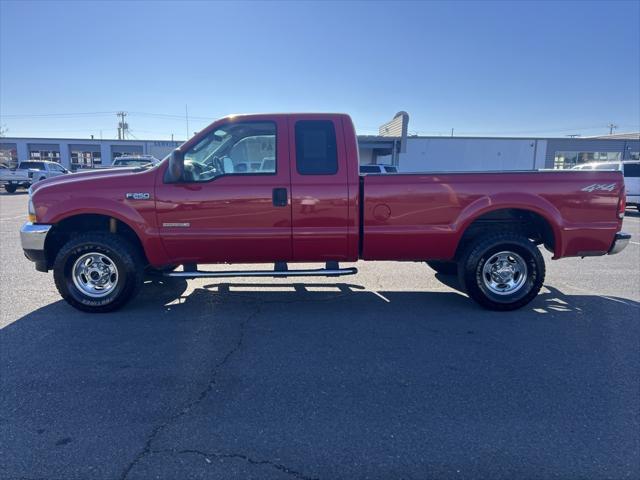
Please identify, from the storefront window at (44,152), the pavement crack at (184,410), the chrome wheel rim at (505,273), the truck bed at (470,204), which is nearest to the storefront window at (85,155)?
the storefront window at (44,152)

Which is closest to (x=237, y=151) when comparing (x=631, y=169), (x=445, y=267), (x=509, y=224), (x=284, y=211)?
(x=284, y=211)

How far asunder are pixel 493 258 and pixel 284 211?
2516 millimetres

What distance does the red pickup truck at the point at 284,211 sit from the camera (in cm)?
444

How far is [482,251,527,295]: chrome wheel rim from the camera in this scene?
479 centimetres

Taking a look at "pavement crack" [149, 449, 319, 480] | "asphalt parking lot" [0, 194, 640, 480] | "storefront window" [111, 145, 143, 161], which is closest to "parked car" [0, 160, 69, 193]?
"storefront window" [111, 145, 143, 161]

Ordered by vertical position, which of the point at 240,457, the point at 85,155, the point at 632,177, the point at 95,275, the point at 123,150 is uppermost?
the point at 123,150

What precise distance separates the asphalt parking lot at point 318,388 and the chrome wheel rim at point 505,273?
334 millimetres

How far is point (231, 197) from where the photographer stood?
4438 millimetres

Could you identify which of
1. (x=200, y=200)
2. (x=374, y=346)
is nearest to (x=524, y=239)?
(x=374, y=346)

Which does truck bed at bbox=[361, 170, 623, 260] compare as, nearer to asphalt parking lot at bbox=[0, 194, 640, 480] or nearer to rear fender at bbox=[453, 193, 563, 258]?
rear fender at bbox=[453, 193, 563, 258]

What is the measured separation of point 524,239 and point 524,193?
0.55 m

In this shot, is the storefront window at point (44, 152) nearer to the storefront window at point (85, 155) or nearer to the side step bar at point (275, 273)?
the storefront window at point (85, 155)

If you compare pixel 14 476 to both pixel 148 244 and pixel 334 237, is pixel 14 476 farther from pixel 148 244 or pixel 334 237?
pixel 334 237

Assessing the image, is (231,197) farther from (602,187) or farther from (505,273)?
(602,187)
